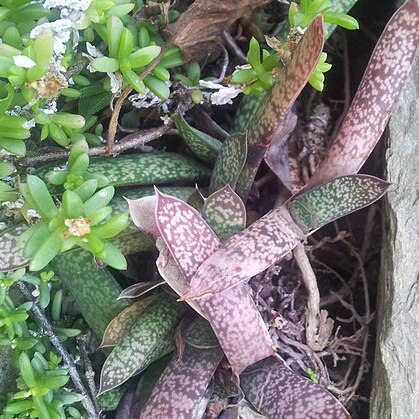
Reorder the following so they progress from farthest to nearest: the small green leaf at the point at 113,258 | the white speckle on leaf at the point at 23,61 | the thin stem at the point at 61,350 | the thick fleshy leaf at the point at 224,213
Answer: the thin stem at the point at 61,350, the thick fleshy leaf at the point at 224,213, the small green leaf at the point at 113,258, the white speckle on leaf at the point at 23,61

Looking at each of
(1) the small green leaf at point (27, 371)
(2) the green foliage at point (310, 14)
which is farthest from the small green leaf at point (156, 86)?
(1) the small green leaf at point (27, 371)

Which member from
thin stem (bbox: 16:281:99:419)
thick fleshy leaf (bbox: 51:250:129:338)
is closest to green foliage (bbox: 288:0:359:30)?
thick fleshy leaf (bbox: 51:250:129:338)

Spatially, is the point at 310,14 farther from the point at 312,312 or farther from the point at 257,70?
the point at 312,312

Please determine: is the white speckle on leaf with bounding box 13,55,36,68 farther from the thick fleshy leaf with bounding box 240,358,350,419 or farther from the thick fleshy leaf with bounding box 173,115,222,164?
the thick fleshy leaf with bounding box 240,358,350,419

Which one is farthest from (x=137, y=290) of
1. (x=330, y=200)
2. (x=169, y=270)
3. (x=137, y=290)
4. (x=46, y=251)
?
(x=330, y=200)

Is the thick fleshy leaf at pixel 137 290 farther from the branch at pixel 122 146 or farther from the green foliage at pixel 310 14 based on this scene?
the green foliage at pixel 310 14

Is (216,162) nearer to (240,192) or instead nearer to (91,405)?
(240,192)
